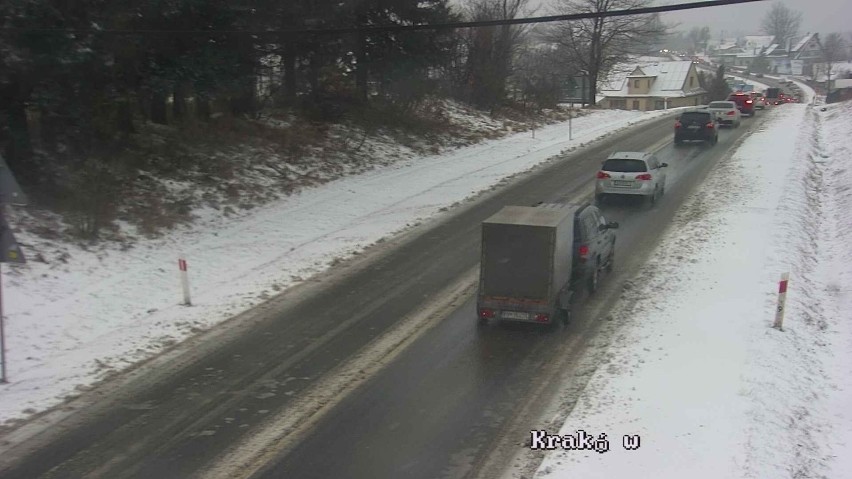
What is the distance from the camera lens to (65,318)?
1197cm

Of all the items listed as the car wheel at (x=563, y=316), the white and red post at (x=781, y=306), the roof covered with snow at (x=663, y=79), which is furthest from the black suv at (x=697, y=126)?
the roof covered with snow at (x=663, y=79)

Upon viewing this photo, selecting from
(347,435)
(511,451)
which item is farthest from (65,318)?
(511,451)

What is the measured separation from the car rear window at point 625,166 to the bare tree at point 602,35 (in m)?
40.4

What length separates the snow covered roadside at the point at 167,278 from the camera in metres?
10.5

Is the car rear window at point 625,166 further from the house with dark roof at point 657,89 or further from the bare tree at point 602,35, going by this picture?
the house with dark roof at point 657,89

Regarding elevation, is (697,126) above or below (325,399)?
above

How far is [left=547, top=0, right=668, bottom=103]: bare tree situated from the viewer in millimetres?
59812

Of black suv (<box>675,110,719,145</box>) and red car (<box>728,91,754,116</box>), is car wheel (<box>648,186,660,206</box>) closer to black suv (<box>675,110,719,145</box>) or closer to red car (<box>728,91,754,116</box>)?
black suv (<box>675,110,719,145</box>)

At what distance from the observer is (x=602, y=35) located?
60.9 m

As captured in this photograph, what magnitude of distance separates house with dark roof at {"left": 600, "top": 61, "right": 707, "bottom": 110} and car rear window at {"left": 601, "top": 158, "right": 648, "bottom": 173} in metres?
76.6

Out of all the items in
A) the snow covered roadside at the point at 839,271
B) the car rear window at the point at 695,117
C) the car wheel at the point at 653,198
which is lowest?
the snow covered roadside at the point at 839,271

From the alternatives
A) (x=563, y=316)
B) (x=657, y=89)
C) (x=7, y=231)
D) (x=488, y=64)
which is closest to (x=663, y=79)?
(x=657, y=89)

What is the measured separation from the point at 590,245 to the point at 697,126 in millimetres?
22526

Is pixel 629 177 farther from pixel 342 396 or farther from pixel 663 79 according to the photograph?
pixel 663 79
